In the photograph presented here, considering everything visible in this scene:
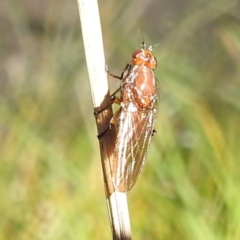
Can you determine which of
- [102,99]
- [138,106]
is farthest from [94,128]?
[102,99]

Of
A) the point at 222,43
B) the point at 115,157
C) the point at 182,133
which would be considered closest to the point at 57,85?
the point at 182,133

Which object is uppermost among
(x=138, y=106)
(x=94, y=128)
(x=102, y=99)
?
(x=94, y=128)

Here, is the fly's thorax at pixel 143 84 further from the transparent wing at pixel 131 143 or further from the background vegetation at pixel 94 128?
the background vegetation at pixel 94 128

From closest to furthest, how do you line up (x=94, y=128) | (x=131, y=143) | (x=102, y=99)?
(x=102, y=99) < (x=131, y=143) < (x=94, y=128)

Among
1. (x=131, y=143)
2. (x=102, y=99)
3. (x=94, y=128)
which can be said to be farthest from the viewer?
(x=94, y=128)

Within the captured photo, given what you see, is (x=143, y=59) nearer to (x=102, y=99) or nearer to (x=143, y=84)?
(x=143, y=84)

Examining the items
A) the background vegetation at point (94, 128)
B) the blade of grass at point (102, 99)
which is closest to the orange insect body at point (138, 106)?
the blade of grass at point (102, 99)
